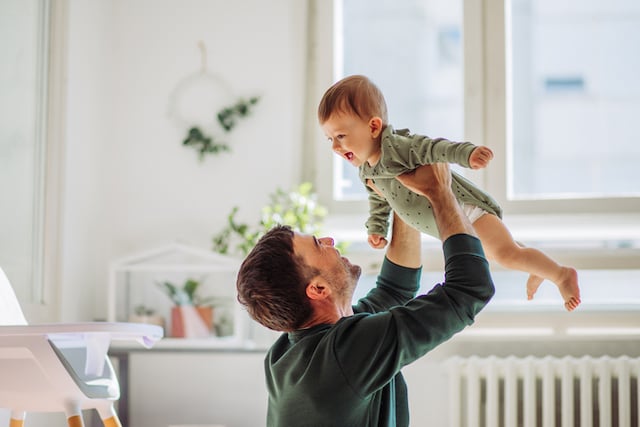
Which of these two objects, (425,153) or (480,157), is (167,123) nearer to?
(425,153)

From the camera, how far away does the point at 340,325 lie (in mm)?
1563

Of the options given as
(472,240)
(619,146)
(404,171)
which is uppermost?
(619,146)

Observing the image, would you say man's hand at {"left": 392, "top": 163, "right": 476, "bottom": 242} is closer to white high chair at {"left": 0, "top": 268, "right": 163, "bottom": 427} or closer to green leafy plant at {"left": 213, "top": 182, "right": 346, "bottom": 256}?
white high chair at {"left": 0, "top": 268, "right": 163, "bottom": 427}

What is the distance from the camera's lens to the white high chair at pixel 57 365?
185cm

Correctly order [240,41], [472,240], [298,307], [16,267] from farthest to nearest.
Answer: [240,41] → [16,267] → [298,307] → [472,240]

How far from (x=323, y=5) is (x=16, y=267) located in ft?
4.98

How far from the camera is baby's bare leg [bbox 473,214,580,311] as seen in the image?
5.53ft

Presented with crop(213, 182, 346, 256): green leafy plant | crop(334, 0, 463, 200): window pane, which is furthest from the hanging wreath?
crop(334, 0, 463, 200): window pane

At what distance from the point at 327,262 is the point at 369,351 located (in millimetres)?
235

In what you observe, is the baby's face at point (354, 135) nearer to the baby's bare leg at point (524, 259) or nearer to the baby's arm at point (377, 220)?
the baby's arm at point (377, 220)

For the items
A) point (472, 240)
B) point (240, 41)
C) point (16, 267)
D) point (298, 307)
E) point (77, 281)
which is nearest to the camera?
point (472, 240)

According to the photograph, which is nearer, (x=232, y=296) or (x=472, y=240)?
(x=472, y=240)

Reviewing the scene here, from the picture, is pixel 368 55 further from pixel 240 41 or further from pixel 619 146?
pixel 619 146

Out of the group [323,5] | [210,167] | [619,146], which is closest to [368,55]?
[323,5]
